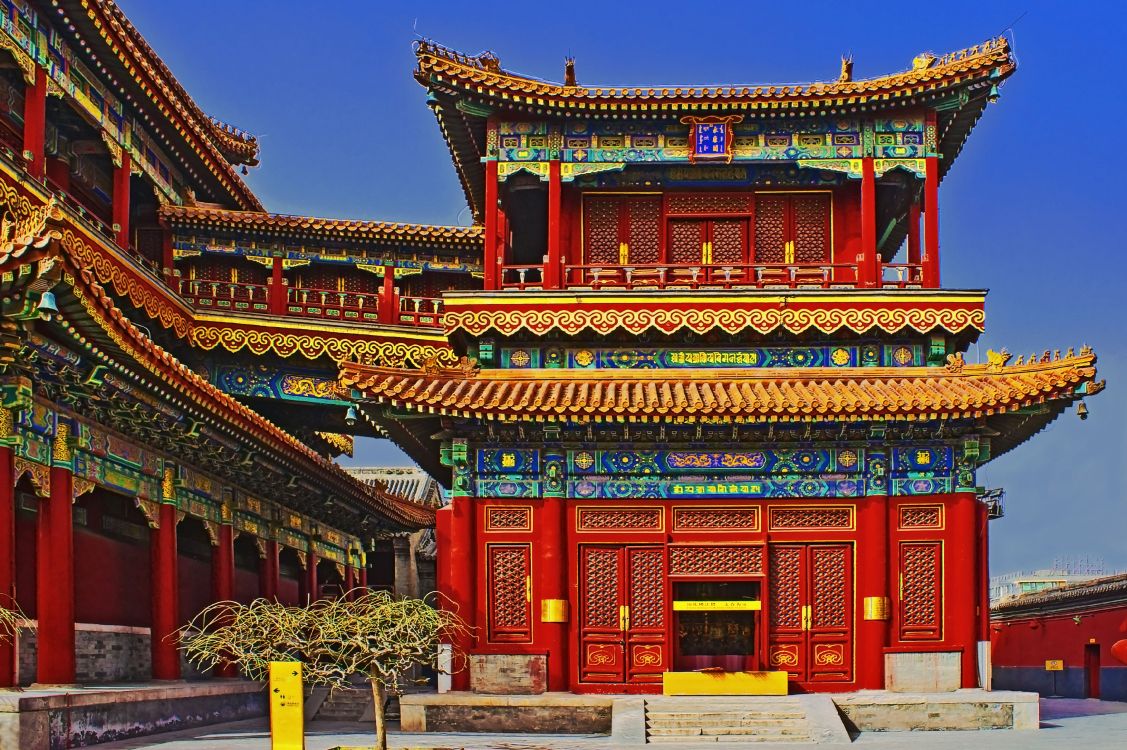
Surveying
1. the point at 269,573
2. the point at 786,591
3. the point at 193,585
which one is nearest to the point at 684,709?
the point at 786,591

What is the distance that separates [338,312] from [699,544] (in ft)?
50.0

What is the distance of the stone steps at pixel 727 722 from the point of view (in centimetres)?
1922

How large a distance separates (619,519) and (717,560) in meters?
1.64

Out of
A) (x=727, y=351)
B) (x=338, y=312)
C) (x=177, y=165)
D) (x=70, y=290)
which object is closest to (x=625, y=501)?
(x=727, y=351)

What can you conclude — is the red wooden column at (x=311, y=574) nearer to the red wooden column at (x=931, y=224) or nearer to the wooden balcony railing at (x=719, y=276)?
the wooden balcony railing at (x=719, y=276)

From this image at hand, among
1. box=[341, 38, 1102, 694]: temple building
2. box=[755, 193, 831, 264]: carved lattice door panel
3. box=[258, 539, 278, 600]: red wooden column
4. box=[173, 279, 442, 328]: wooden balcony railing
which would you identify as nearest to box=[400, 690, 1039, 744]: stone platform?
box=[341, 38, 1102, 694]: temple building

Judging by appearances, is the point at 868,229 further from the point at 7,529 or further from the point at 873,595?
the point at 7,529

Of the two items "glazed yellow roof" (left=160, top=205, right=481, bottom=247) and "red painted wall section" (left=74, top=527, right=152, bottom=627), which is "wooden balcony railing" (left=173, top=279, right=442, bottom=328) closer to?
"glazed yellow roof" (left=160, top=205, right=481, bottom=247)

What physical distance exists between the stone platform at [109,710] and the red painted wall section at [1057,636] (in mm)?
19237

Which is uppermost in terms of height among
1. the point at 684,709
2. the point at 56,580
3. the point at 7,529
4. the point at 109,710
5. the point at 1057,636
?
the point at 7,529

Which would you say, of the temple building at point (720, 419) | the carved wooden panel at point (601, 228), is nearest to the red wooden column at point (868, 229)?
the temple building at point (720, 419)

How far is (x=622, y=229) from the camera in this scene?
24.7 m

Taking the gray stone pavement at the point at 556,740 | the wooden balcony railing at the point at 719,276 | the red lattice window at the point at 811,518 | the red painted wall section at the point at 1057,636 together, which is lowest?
the red painted wall section at the point at 1057,636

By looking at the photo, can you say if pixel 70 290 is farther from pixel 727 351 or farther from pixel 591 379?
pixel 727 351
